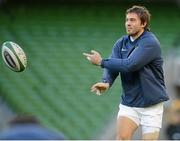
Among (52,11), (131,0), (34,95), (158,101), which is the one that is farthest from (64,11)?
(158,101)

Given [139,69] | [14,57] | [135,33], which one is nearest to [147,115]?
[139,69]

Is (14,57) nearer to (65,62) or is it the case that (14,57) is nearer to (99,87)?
(99,87)

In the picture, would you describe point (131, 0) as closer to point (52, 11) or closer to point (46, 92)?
point (52, 11)

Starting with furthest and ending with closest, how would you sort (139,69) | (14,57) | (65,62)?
(65,62), (14,57), (139,69)

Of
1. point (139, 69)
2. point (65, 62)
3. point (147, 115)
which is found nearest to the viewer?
point (139, 69)

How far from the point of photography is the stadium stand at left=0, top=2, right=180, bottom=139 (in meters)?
12.3

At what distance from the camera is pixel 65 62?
1297cm

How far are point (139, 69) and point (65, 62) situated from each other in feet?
22.1

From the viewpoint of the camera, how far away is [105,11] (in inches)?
560

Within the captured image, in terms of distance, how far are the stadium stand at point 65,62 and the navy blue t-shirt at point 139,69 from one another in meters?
5.58

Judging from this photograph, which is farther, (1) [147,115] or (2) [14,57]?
(2) [14,57]

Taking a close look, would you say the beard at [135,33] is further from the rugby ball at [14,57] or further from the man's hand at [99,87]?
the rugby ball at [14,57]

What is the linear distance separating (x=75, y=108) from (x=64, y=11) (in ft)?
8.17

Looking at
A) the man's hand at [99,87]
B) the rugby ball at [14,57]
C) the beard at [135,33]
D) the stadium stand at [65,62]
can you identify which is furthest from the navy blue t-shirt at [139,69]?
the stadium stand at [65,62]
